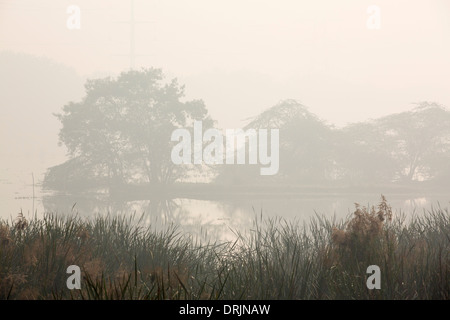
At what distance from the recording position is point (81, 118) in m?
29.3

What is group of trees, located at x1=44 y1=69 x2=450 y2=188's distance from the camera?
29703mm

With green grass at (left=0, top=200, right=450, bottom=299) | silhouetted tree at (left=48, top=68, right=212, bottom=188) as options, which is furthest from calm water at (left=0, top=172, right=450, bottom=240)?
green grass at (left=0, top=200, right=450, bottom=299)

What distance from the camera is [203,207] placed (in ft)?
77.0

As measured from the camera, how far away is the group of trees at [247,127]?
97.5 ft

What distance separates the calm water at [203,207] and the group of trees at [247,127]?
11.8ft

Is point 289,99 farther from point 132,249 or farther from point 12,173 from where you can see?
point 132,249

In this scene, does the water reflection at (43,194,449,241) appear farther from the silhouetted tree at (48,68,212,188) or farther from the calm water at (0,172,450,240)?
the silhouetted tree at (48,68,212,188)

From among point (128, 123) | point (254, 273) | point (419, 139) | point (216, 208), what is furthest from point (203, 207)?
point (419, 139)

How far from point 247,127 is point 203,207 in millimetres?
14314

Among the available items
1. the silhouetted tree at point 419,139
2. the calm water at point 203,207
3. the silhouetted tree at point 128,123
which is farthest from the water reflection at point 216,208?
the silhouetted tree at point 419,139

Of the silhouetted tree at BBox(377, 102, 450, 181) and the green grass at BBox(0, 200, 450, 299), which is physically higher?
the silhouetted tree at BBox(377, 102, 450, 181)

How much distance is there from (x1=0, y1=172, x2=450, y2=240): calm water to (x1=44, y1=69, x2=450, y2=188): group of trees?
3601mm
